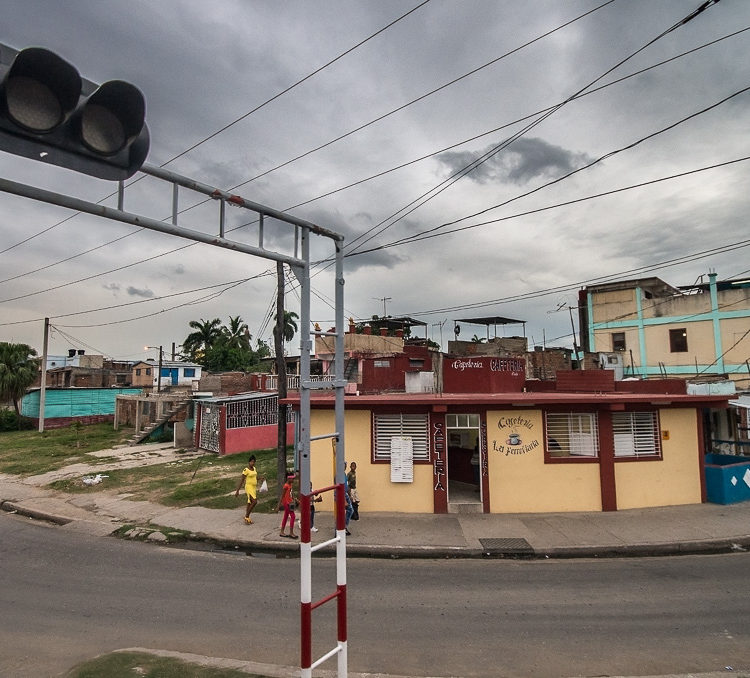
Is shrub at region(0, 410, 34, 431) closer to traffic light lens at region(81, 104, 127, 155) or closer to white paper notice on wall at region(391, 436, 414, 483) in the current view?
white paper notice on wall at region(391, 436, 414, 483)

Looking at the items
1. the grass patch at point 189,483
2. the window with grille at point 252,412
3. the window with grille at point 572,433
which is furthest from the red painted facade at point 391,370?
the window with grille at point 572,433

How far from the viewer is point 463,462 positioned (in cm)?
1719

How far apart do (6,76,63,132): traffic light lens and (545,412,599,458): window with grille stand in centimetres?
1298

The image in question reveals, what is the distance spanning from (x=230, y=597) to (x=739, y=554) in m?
→ 10.3

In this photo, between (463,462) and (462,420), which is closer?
(462,420)

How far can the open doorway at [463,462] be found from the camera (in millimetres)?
13336

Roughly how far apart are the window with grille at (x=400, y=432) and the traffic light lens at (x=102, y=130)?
1130 centimetres

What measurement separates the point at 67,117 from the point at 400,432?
11737 mm

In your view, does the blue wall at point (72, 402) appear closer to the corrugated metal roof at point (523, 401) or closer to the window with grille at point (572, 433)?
the corrugated metal roof at point (523, 401)

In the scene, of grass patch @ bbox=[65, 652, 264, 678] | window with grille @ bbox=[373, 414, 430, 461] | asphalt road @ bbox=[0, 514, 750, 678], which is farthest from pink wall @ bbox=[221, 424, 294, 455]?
grass patch @ bbox=[65, 652, 264, 678]

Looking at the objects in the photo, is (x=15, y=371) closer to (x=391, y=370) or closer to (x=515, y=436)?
(x=391, y=370)

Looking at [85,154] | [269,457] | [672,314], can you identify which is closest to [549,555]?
[85,154]

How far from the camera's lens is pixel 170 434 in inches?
1188

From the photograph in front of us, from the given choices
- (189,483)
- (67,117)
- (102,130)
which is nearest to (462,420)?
(189,483)
